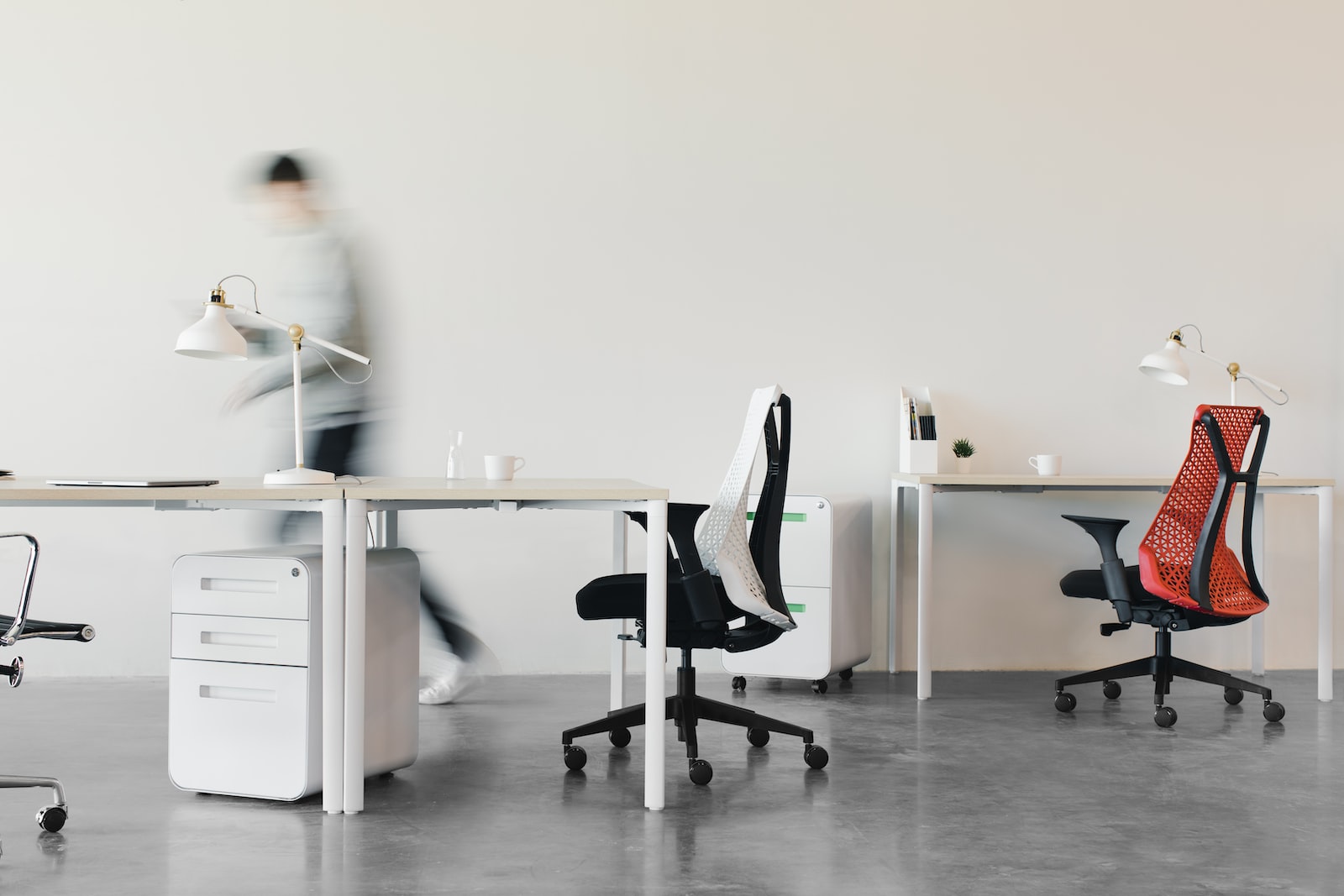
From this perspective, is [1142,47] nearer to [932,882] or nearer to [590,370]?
[590,370]

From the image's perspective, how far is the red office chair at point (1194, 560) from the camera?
12.5ft

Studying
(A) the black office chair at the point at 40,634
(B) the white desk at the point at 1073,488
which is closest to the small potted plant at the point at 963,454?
(B) the white desk at the point at 1073,488

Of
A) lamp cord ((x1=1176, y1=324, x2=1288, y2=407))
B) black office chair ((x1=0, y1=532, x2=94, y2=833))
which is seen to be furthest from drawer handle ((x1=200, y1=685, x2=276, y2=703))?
lamp cord ((x1=1176, y1=324, x2=1288, y2=407))

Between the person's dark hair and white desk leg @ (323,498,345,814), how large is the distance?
2.47m

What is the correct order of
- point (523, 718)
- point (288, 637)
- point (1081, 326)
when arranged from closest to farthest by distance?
point (288, 637), point (523, 718), point (1081, 326)

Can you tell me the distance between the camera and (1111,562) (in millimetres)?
3934

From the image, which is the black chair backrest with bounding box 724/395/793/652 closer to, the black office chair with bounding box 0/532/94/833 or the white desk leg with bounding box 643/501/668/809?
the white desk leg with bounding box 643/501/668/809

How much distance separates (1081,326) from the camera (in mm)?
4988

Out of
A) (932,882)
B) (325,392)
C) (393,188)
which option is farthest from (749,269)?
(932,882)

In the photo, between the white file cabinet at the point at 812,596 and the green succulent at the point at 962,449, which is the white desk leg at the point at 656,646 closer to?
the white file cabinet at the point at 812,596

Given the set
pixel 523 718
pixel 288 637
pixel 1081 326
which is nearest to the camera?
pixel 288 637

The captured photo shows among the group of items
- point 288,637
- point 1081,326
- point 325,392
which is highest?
point 1081,326

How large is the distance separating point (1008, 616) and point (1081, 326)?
1.32 m

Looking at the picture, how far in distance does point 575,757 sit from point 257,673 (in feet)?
2.93
